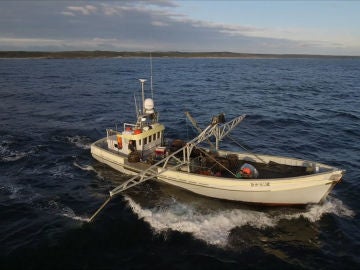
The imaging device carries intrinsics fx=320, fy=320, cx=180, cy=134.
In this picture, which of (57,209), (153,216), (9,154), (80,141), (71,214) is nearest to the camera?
(153,216)

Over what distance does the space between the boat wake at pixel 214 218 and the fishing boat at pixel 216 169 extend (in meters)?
0.90

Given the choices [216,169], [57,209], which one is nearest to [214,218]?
[216,169]

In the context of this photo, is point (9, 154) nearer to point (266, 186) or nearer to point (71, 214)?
point (71, 214)

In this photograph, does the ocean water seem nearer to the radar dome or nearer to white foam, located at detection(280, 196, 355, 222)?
white foam, located at detection(280, 196, 355, 222)

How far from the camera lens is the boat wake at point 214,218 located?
62.1 ft

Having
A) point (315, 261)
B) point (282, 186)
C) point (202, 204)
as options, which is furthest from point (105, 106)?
point (315, 261)

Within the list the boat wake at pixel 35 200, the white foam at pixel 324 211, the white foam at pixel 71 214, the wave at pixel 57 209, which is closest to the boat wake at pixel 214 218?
the white foam at pixel 324 211

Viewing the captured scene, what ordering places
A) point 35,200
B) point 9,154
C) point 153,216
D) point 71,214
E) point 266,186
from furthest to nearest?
point 9,154
point 35,200
point 71,214
point 153,216
point 266,186

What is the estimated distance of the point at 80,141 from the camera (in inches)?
1414

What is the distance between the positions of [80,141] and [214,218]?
2112 centimetres

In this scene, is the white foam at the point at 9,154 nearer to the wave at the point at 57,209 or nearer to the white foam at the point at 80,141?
the white foam at the point at 80,141

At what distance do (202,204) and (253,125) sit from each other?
24219mm

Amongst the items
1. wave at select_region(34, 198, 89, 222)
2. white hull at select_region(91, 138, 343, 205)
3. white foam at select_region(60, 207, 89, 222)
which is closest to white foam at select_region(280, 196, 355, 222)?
white hull at select_region(91, 138, 343, 205)

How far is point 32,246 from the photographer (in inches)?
691
